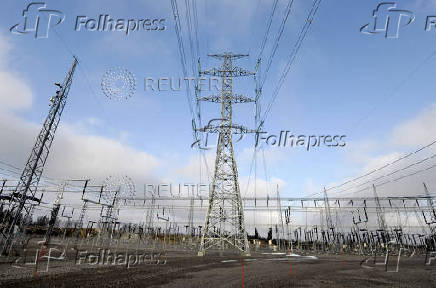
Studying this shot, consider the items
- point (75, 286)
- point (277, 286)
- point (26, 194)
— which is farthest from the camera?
point (26, 194)

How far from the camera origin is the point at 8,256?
1518 cm

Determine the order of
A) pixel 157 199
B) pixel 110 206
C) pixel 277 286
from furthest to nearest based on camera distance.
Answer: pixel 157 199 → pixel 110 206 → pixel 277 286

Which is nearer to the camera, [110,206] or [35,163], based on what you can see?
[35,163]

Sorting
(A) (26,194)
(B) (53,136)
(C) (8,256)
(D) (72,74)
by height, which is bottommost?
(C) (8,256)

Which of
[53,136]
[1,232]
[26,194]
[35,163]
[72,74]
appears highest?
[72,74]

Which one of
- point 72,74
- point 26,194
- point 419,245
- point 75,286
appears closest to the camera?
point 75,286

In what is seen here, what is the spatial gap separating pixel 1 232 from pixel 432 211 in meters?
60.0

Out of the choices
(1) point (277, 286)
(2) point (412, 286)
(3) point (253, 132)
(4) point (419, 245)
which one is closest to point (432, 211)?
(4) point (419, 245)

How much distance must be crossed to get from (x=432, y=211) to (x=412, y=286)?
48.2 metres

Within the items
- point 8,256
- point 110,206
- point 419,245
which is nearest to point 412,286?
point 8,256

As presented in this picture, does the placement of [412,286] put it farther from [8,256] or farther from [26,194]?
[26,194]

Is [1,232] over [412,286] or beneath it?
over

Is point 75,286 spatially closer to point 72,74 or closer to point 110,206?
point 72,74

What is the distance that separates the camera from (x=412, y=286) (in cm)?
752
